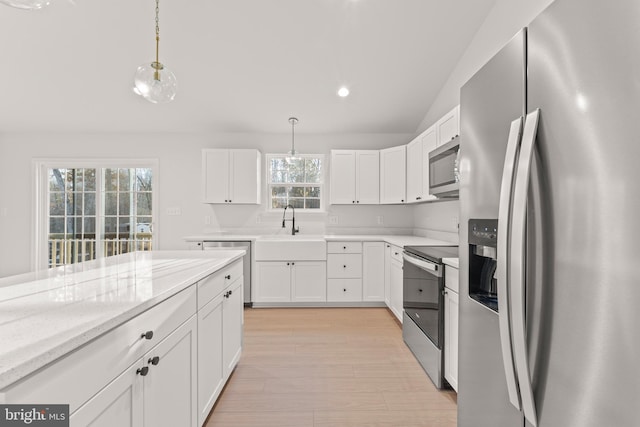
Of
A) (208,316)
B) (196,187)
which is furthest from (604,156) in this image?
(196,187)

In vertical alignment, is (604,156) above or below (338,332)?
above

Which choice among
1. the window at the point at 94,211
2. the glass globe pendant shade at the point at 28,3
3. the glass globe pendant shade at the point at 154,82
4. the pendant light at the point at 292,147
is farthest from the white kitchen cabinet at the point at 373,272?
the glass globe pendant shade at the point at 28,3

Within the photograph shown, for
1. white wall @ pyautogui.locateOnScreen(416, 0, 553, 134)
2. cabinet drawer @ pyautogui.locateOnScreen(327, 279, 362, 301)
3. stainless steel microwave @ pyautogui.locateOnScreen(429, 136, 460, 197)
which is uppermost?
white wall @ pyautogui.locateOnScreen(416, 0, 553, 134)

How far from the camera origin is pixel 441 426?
179 centimetres

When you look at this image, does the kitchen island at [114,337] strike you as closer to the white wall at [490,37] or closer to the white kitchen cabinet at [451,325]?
the white kitchen cabinet at [451,325]

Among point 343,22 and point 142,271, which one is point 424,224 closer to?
point 343,22

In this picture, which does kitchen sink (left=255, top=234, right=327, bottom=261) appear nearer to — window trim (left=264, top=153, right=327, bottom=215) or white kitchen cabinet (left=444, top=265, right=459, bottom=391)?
window trim (left=264, top=153, right=327, bottom=215)

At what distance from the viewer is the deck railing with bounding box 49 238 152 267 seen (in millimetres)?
4801

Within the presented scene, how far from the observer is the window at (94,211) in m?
4.80

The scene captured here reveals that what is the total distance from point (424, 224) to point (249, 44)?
Result: 10.2ft

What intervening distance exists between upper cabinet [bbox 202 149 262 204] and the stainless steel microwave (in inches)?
98.5

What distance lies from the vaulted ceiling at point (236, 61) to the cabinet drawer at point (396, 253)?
1937 mm

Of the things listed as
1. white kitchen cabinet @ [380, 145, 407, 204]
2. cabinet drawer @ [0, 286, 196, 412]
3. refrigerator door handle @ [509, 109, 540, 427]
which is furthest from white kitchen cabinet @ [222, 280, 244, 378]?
white kitchen cabinet @ [380, 145, 407, 204]

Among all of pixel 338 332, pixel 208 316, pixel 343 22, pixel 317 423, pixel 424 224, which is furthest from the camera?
pixel 424 224
